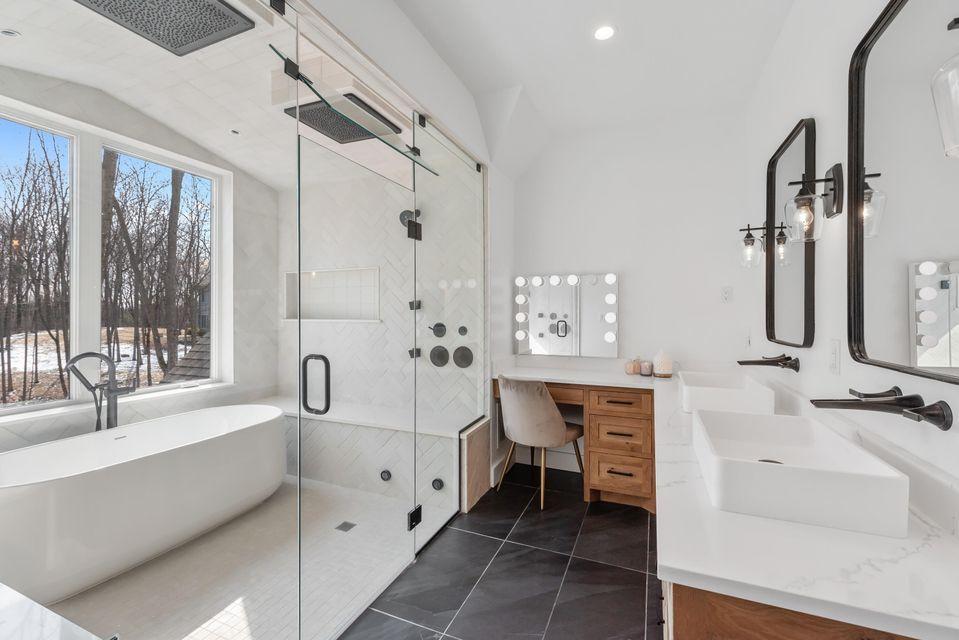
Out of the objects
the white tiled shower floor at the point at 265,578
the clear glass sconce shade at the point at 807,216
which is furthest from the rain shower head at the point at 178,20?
the clear glass sconce shade at the point at 807,216

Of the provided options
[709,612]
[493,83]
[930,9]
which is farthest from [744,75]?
[709,612]

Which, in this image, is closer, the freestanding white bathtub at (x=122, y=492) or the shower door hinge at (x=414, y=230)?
the freestanding white bathtub at (x=122, y=492)

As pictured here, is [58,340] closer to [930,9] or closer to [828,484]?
[828,484]

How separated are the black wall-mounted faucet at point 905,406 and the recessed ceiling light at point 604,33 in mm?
1980

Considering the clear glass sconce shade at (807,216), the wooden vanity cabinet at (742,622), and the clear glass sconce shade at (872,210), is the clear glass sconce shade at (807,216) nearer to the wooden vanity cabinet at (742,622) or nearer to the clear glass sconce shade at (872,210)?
the clear glass sconce shade at (872,210)

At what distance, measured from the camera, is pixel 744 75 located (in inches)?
97.0

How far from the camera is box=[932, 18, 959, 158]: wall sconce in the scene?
673 mm

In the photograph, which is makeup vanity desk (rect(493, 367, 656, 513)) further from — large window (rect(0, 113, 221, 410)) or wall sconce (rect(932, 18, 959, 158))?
large window (rect(0, 113, 221, 410))

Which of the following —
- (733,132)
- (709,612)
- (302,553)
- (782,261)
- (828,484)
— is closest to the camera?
(709,612)

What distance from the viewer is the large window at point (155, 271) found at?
100cm

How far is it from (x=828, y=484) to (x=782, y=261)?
1439 mm

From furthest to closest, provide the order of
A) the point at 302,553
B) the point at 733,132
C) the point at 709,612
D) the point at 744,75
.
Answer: the point at 733,132
the point at 744,75
the point at 302,553
the point at 709,612

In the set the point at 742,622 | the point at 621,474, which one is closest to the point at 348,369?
the point at 742,622

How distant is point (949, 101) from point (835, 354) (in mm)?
1024
